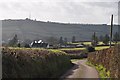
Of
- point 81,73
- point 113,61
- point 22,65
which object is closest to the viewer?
point 22,65

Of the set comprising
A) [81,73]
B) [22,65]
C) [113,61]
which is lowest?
[81,73]

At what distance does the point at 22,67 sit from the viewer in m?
19.7

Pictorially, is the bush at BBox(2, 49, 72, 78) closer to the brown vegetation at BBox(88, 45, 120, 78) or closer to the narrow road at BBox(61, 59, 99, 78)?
the narrow road at BBox(61, 59, 99, 78)

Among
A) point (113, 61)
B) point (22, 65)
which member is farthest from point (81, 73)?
point (22, 65)

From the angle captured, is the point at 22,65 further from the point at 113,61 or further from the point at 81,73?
A: the point at 81,73

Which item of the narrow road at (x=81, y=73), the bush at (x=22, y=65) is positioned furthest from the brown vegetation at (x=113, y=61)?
the bush at (x=22, y=65)

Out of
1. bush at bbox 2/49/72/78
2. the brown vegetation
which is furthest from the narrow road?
bush at bbox 2/49/72/78

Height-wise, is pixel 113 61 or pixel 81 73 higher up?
pixel 113 61

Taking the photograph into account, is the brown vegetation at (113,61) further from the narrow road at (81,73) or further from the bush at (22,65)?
the bush at (22,65)

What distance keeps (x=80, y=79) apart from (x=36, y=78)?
6.92 metres

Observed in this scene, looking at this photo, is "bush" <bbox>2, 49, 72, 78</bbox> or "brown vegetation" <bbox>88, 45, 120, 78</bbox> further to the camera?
"brown vegetation" <bbox>88, 45, 120, 78</bbox>

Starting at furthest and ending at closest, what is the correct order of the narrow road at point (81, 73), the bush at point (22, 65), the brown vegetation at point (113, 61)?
the narrow road at point (81, 73) → the brown vegetation at point (113, 61) → the bush at point (22, 65)

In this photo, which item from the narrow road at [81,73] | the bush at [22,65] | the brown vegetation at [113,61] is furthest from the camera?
the narrow road at [81,73]

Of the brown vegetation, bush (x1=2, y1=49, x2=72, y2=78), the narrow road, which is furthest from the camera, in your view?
the narrow road
